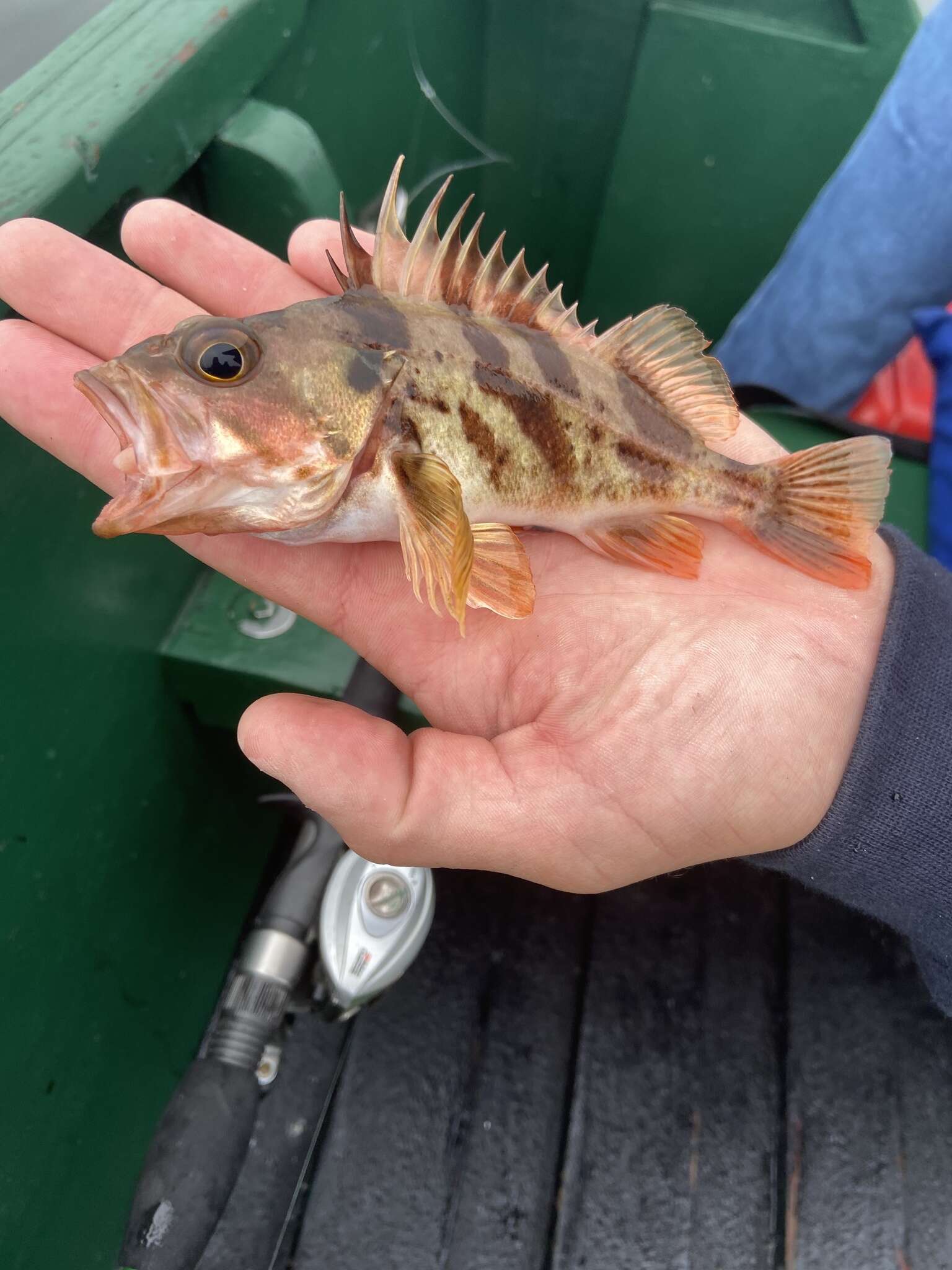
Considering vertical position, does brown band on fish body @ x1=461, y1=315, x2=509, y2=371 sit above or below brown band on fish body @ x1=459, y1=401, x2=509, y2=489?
above

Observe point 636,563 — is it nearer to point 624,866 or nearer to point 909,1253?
point 624,866

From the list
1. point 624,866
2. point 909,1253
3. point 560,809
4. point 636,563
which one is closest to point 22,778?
point 560,809

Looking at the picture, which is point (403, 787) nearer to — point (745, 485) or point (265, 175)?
point (745, 485)

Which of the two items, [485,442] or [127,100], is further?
[127,100]

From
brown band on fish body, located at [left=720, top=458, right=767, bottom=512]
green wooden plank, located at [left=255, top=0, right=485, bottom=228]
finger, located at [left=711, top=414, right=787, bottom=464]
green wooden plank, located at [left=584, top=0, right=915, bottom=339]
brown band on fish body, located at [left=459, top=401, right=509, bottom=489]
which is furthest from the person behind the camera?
green wooden plank, located at [left=584, top=0, right=915, bottom=339]

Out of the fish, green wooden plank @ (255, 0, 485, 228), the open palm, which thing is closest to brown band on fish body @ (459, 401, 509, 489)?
the fish

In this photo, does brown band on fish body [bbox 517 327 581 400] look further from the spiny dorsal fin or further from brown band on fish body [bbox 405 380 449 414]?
brown band on fish body [bbox 405 380 449 414]

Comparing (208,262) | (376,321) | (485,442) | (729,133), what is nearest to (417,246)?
(376,321)

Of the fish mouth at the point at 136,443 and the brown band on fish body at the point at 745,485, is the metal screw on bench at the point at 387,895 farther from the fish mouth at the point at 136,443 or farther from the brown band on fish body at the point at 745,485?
the brown band on fish body at the point at 745,485
